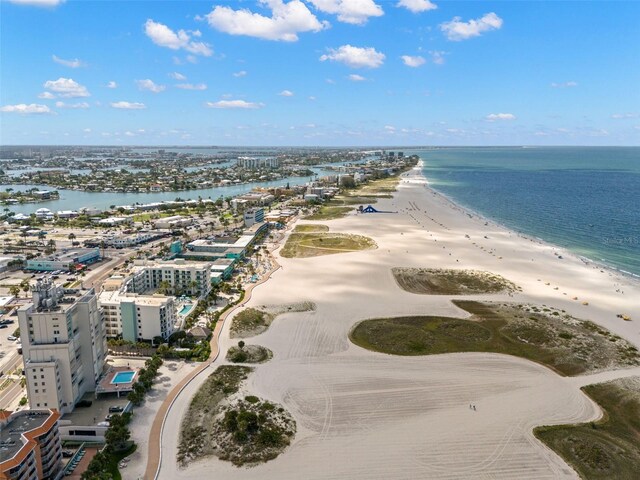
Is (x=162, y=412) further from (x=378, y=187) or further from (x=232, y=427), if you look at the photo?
(x=378, y=187)

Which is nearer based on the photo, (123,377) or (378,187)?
(123,377)

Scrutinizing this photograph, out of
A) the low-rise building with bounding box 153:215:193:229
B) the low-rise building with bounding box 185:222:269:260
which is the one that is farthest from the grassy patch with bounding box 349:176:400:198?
the low-rise building with bounding box 185:222:269:260

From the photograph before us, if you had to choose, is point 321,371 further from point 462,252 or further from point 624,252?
point 624,252

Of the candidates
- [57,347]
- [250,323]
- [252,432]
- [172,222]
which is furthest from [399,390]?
[172,222]

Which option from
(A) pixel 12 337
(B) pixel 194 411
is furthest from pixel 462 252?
(A) pixel 12 337

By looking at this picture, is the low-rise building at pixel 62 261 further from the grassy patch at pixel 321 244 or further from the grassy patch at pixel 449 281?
the grassy patch at pixel 449 281

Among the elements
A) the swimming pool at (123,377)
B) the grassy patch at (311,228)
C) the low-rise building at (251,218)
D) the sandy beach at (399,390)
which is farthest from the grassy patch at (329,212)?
the swimming pool at (123,377)
